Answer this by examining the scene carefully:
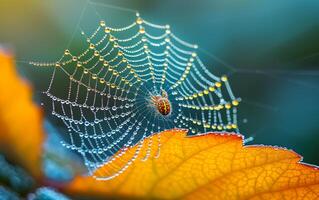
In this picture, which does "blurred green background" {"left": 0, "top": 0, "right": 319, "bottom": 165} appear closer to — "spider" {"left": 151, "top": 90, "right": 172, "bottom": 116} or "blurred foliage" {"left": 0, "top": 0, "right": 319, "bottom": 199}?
"blurred foliage" {"left": 0, "top": 0, "right": 319, "bottom": 199}

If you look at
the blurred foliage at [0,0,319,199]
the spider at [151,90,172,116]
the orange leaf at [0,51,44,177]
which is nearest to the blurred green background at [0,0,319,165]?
the blurred foliage at [0,0,319,199]

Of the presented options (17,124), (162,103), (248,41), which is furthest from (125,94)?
(17,124)

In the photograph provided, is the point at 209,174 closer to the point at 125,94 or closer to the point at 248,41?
the point at 125,94

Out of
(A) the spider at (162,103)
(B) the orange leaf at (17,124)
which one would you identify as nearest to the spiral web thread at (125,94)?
(A) the spider at (162,103)

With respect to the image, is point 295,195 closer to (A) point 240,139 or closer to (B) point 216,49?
(A) point 240,139

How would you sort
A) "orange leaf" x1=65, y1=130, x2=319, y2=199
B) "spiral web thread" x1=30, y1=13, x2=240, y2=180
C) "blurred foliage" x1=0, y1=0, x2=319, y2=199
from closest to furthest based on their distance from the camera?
1. "orange leaf" x1=65, y1=130, x2=319, y2=199
2. "spiral web thread" x1=30, y1=13, x2=240, y2=180
3. "blurred foliage" x1=0, y1=0, x2=319, y2=199

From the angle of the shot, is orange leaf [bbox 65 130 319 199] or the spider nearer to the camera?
orange leaf [bbox 65 130 319 199]

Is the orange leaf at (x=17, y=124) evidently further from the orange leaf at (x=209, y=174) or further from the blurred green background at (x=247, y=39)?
the blurred green background at (x=247, y=39)

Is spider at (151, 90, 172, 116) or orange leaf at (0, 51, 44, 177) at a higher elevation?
spider at (151, 90, 172, 116)
